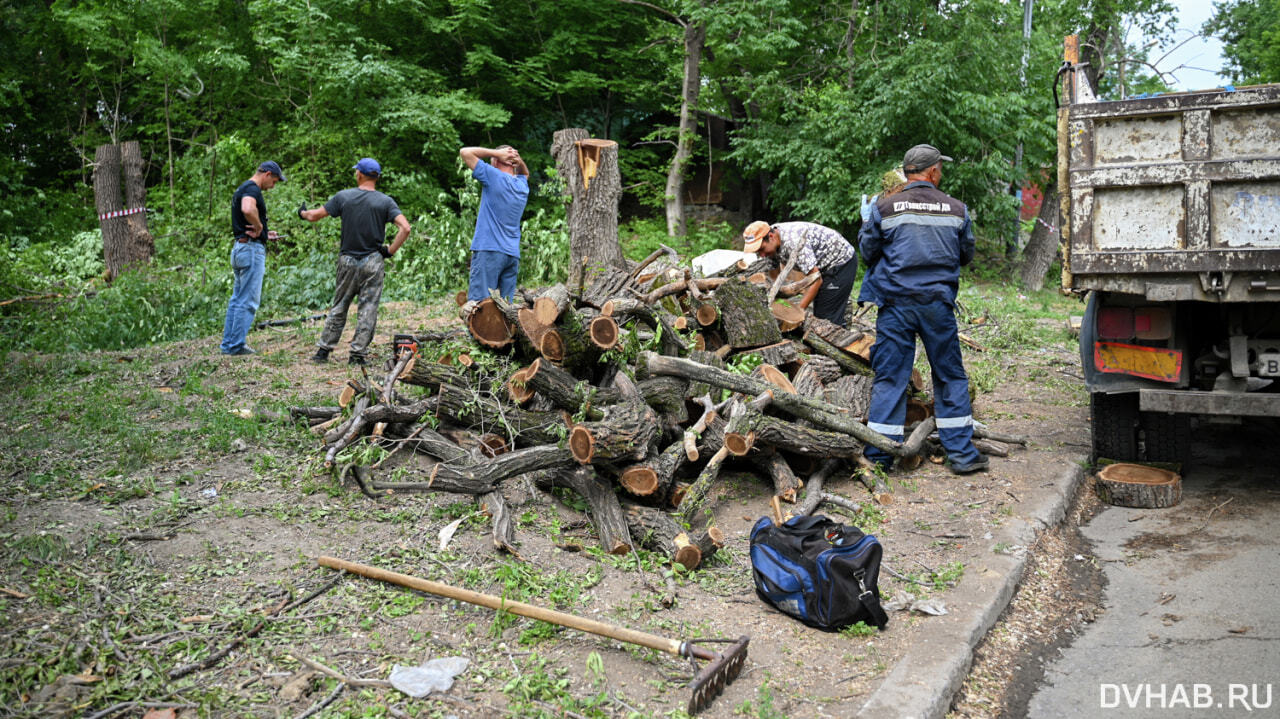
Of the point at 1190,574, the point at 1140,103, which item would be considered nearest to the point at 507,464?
the point at 1190,574

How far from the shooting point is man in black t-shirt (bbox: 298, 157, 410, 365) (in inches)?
321

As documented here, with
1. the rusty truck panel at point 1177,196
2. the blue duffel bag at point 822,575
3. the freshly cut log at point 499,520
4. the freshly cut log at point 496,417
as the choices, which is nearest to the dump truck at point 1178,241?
the rusty truck panel at point 1177,196

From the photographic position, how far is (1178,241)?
520 cm

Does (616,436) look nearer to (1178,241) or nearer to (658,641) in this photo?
(658,641)

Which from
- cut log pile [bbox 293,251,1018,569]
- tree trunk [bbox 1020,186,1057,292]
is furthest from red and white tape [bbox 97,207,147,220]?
tree trunk [bbox 1020,186,1057,292]

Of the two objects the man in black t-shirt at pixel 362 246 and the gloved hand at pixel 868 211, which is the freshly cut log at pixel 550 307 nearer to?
the gloved hand at pixel 868 211

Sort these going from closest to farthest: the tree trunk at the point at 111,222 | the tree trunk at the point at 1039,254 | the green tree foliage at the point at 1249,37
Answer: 1. the tree trunk at the point at 111,222
2. the tree trunk at the point at 1039,254
3. the green tree foliage at the point at 1249,37

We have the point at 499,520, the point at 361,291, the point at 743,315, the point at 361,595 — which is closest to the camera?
the point at 361,595

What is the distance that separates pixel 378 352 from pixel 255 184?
206 centimetres

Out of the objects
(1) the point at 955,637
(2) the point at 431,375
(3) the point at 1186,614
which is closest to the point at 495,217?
(2) the point at 431,375

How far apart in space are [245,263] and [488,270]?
2513 millimetres

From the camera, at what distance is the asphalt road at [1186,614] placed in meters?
3.40

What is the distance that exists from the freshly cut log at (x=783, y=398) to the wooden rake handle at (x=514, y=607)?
2164 millimetres

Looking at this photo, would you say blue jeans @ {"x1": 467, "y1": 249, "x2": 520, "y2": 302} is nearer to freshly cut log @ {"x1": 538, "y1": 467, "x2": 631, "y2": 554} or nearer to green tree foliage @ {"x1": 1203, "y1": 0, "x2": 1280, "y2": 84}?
freshly cut log @ {"x1": 538, "y1": 467, "x2": 631, "y2": 554}
